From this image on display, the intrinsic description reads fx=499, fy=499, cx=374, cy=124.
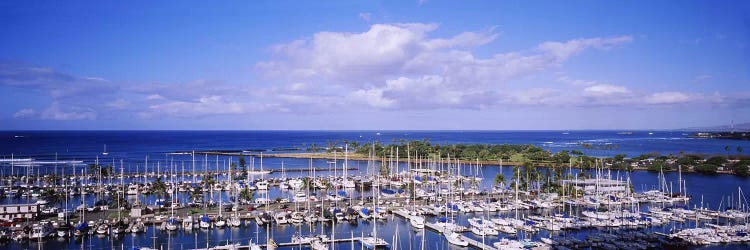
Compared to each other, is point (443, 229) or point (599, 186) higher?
point (599, 186)

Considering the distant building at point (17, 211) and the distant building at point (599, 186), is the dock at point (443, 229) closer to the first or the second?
the distant building at point (599, 186)

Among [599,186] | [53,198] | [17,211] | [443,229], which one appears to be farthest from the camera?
[599,186]

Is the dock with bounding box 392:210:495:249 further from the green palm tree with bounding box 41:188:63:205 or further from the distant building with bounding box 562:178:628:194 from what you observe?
the green palm tree with bounding box 41:188:63:205

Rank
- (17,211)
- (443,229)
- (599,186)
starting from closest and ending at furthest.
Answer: (443,229)
(17,211)
(599,186)

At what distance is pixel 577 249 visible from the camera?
89.5 feet

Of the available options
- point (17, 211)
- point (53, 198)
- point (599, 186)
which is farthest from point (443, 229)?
point (53, 198)

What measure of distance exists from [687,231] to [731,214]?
8.80 meters

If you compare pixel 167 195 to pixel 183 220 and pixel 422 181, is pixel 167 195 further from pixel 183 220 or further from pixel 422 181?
pixel 422 181

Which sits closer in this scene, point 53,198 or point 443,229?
point 443,229

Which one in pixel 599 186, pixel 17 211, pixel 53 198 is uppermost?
pixel 17 211

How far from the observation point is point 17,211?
33.5 meters

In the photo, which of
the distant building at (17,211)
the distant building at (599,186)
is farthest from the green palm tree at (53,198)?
the distant building at (599,186)

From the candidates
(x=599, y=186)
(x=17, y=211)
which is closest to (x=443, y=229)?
(x=599, y=186)

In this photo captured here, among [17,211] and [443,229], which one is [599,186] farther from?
[17,211]
